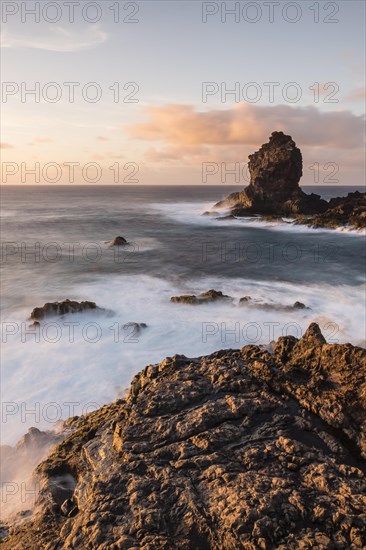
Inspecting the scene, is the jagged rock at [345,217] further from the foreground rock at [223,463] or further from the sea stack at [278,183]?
the foreground rock at [223,463]

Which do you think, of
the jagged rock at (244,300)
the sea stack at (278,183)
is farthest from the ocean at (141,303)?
the sea stack at (278,183)

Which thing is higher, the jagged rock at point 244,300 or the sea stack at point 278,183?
the sea stack at point 278,183

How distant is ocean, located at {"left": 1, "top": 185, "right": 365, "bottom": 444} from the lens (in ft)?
43.5

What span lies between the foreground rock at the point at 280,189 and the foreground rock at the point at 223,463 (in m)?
51.4

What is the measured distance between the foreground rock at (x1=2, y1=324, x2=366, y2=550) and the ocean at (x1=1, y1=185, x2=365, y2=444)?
500cm

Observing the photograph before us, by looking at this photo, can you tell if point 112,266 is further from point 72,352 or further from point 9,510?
point 9,510

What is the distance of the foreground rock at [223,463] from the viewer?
484cm

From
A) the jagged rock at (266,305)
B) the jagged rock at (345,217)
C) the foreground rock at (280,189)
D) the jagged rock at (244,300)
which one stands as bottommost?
the jagged rock at (266,305)

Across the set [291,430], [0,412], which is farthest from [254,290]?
[291,430]

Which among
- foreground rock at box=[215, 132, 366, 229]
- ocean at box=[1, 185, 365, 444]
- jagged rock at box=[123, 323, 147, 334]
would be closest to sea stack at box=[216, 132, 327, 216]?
foreground rock at box=[215, 132, 366, 229]

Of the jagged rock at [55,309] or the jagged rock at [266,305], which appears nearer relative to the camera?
the jagged rock at [55,309]

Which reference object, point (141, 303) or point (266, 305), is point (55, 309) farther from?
point (266, 305)

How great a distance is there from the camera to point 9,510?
7.48 metres

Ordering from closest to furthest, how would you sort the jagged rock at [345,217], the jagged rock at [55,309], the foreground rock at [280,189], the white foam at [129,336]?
the white foam at [129,336], the jagged rock at [55,309], the jagged rock at [345,217], the foreground rock at [280,189]
